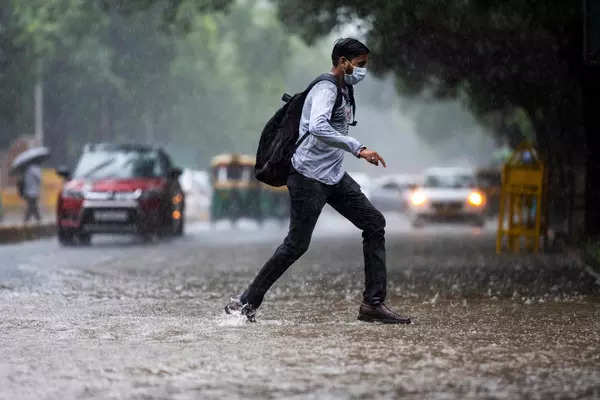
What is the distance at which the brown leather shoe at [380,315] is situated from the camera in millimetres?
8445

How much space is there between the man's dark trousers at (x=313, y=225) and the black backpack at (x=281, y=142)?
0.33ft

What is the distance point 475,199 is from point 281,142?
82.1ft

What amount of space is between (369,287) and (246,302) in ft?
2.77

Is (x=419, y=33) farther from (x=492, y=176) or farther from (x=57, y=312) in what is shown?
(x=492, y=176)

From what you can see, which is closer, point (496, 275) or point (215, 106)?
point (496, 275)

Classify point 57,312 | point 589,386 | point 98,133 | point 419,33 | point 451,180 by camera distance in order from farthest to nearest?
point 98,133 → point 451,180 → point 419,33 → point 57,312 → point 589,386

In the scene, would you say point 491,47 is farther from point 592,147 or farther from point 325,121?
point 325,121

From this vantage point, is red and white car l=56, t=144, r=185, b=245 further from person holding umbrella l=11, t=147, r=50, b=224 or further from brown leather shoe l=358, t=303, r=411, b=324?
brown leather shoe l=358, t=303, r=411, b=324

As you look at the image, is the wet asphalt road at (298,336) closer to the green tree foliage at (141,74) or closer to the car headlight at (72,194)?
the car headlight at (72,194)

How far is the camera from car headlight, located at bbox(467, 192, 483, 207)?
108 feet

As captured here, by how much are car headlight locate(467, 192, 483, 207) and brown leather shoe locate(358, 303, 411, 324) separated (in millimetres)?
24623

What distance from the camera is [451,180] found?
3400 centimetres

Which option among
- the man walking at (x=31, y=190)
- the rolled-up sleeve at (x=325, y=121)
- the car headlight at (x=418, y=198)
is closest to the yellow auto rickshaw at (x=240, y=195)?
the car headlight at (x=418, y=198)

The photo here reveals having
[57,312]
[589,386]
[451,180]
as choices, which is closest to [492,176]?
[451,180]
